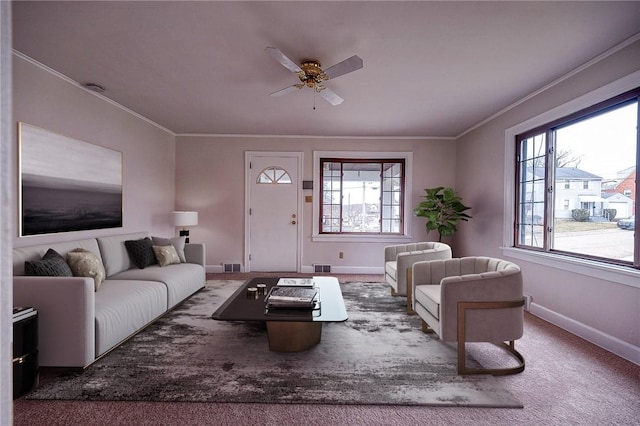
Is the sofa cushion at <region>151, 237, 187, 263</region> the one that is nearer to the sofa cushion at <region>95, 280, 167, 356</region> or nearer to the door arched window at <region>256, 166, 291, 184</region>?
the sofa cushion at <region>95, 280, 167, 356</region>

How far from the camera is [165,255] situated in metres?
3.77

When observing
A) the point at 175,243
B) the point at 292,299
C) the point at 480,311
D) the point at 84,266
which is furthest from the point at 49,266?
the point at 480,311

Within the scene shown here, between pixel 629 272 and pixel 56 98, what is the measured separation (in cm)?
533

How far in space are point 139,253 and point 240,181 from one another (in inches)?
86.3

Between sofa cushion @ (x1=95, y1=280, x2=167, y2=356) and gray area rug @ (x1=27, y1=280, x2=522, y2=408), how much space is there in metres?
0.13

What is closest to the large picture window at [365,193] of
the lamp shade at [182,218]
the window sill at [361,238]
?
the window sill at [361,238]

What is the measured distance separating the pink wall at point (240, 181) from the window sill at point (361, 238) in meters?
0.08

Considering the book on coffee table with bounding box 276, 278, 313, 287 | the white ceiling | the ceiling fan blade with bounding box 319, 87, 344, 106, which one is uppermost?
the white ceiling

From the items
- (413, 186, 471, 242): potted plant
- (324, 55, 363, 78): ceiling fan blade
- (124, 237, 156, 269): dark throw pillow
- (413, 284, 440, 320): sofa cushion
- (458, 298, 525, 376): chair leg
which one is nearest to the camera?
(458, 298, 525, 376): chair leg

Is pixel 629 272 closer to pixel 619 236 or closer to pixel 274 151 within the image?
pixel 619 236

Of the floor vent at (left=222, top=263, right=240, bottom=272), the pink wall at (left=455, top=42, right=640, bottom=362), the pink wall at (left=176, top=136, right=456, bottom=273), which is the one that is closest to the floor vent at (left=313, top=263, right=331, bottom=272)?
the pink wall at (left=176, top=136, right=456, bottom=273)

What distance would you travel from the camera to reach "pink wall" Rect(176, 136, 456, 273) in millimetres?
5406

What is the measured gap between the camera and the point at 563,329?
2.99m

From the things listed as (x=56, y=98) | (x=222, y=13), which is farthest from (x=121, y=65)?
(x=222, y=13)
